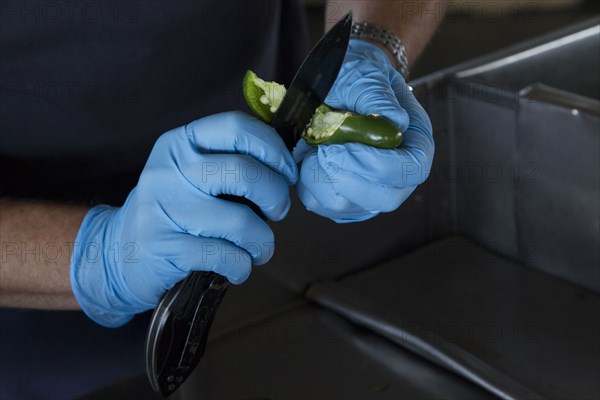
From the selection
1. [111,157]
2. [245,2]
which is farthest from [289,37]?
[111,157]

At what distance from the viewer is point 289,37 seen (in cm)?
129

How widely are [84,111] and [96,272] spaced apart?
10.0 inches

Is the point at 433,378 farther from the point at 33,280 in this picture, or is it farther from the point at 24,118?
the point at 24,118

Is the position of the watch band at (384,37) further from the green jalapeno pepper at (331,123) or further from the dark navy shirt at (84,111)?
the green jalapeno pepper at (331,123)

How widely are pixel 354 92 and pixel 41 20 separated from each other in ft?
1.43

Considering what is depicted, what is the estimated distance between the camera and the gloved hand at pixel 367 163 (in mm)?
805

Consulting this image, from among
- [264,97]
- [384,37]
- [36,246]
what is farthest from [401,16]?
[36,246]

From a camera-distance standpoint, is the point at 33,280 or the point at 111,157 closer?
the point at 33,280

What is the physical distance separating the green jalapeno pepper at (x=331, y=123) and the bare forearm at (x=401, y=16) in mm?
404

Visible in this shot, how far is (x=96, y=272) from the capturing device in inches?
36.0

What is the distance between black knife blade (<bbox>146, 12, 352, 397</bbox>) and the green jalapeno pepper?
16 millimetres

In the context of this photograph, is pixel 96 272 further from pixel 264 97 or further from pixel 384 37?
pixel 384 37

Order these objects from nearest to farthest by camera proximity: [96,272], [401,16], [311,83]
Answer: [311,83], [96,272], [401,16]

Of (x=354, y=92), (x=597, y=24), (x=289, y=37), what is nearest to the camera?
(x=354, y=92)
